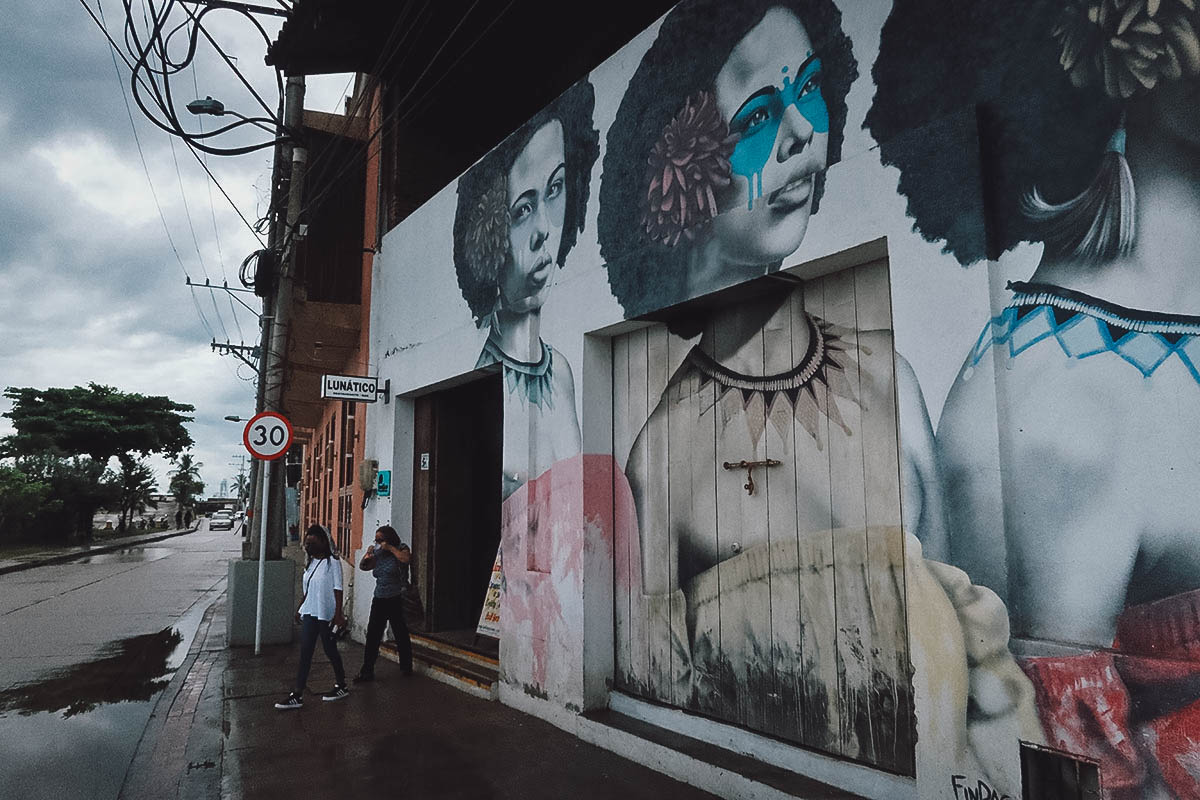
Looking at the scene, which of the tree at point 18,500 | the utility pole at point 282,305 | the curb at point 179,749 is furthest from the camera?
the tree at point 18,500

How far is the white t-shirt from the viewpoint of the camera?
23.0ft

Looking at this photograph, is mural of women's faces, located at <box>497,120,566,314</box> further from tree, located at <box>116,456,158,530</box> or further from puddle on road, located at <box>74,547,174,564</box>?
tree, located at <box>116,456,158,530</box>

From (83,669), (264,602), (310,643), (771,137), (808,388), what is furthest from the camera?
(264,602)

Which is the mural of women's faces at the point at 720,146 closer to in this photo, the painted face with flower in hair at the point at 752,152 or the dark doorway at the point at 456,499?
the painted face with flower in hair at the point at 752,152

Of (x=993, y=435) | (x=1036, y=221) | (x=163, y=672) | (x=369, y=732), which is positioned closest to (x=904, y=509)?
(x=993, y=435)

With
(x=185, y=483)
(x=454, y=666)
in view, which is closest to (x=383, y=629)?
(x=454, y=666)

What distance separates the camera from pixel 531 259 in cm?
707

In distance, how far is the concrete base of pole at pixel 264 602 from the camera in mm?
9922

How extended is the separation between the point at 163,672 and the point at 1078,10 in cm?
965

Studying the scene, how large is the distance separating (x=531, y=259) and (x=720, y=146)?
7.79 feet

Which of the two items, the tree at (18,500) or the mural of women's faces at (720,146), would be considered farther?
the tree at (18,500)

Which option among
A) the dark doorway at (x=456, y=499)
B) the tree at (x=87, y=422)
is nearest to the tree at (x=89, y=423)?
the tree at (x=87, y=422)

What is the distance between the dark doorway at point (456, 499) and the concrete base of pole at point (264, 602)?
7.10ft

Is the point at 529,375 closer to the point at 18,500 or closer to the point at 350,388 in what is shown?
the point at 350,388
